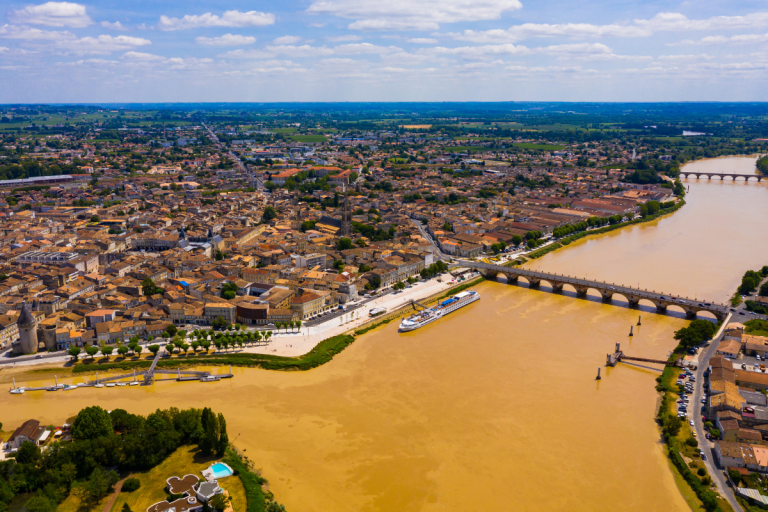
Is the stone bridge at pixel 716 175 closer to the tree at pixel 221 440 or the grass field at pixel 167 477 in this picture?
the tree at pixel 221 440

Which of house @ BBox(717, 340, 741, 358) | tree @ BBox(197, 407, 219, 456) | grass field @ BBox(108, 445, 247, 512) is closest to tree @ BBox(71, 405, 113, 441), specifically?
grass field @ BBox(108, 445, 247, 512)

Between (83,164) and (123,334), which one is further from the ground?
(83,164)

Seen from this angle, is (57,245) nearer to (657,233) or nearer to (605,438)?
(605,438)

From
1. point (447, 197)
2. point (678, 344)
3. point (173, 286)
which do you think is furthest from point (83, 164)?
point (678, 344)

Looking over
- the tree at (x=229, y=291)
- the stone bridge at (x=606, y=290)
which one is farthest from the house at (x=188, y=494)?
the stone bridge at (x=606, y=290)

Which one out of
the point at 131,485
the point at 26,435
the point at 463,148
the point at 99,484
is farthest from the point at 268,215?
the point at 463,148

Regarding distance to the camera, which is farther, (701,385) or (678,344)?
(678,344)
